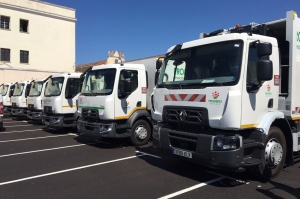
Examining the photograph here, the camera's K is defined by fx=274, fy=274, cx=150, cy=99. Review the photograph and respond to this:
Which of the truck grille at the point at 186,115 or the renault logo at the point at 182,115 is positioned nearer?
the truck grille at the point at 186,115

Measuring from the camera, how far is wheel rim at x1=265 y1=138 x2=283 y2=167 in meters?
5.15

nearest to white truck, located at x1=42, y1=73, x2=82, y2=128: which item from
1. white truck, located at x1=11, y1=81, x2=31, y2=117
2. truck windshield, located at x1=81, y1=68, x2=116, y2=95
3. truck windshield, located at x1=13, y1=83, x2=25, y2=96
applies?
truck windshield, located at x1=81, y1=68, x2=116, y2=95

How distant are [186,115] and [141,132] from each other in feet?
12.6

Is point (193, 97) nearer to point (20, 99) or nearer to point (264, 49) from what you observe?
point (264, 49)

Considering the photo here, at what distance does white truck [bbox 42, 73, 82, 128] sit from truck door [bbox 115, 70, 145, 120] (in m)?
3.50

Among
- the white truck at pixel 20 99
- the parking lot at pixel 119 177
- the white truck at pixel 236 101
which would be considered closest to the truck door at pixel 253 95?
the white truck at pixel 236 101

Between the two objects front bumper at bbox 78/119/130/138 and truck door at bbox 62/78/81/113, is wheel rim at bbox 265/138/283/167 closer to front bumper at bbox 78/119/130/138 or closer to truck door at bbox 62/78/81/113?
front bumper at bbox 78/119/130/138

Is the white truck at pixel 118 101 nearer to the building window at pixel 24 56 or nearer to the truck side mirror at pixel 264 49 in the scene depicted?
the truck side mirror at pixel 264 49

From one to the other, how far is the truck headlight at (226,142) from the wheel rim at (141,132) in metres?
4.29

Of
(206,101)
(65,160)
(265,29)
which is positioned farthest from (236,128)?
(65,160)

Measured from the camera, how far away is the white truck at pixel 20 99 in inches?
648

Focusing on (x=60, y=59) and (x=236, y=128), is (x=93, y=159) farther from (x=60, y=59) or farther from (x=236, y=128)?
(x=60, y=59)

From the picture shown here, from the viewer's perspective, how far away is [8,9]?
92.5 ft

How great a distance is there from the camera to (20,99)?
650 inches
